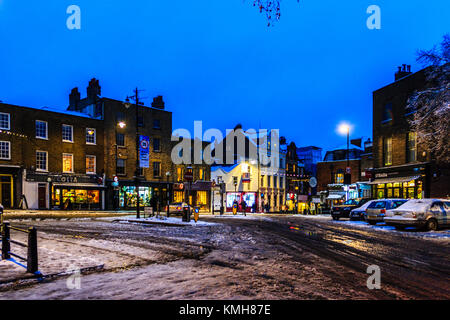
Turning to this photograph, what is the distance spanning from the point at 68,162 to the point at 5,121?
7259 millimetres

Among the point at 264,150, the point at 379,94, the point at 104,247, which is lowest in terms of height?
the point at 104,247

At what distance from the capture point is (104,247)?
35.6 ft

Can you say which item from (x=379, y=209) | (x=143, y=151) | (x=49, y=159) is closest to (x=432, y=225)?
(x=379, y=209)

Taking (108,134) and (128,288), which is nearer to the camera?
(128,288)

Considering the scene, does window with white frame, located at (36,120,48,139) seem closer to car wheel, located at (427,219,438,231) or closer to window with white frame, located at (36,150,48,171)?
window with white frame, located at (36,150,48,171)

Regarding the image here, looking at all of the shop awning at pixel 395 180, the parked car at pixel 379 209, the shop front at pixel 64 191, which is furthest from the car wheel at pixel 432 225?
the shop front at pixel 64 191

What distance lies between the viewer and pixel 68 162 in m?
38.0

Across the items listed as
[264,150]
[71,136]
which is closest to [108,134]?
[71,136]

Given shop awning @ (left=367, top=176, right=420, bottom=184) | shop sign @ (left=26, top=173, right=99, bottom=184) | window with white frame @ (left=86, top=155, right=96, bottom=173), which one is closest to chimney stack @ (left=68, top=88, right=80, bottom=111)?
window with white frame @ (left=86, top=155, right=96, bottom=173)

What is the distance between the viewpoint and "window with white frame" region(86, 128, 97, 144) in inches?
1566

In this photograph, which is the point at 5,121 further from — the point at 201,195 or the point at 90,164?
the point at 201,195

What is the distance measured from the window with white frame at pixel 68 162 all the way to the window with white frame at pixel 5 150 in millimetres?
5524
